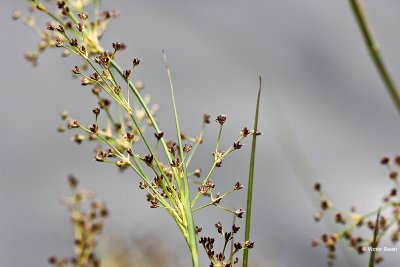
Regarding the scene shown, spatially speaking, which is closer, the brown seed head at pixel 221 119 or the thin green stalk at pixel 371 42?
the thin green stalk at pixel 371 42

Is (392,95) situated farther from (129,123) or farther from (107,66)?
(129,123)

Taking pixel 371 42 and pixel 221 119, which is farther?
pixel 221 119

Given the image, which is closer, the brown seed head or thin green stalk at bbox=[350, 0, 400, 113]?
thin green stalk at bbox=[350, 0, 400, 113]

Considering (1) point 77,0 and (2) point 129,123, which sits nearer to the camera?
(2) point 129,123

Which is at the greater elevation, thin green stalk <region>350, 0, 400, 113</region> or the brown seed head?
the brown seed head

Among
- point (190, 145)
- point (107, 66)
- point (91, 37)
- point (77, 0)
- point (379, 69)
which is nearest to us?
point (379, 69)

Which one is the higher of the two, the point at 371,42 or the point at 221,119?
the point at 221,119

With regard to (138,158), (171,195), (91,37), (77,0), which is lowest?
(171,195)

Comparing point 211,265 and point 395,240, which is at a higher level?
point 395,240

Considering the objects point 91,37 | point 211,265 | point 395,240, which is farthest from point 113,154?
point 395,240

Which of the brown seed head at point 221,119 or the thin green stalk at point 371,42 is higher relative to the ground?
the brown seed head at point 221,119

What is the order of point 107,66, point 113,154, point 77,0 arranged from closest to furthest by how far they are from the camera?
point 107,66 → point 113,154 → point 77,0
